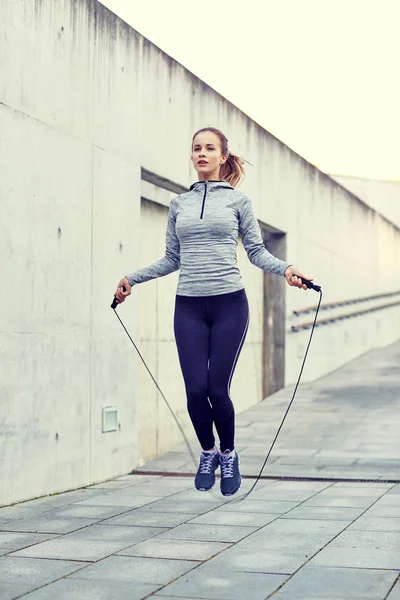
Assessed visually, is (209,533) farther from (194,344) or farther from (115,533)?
(194,344)

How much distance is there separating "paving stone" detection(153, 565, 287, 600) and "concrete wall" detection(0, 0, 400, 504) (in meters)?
2.99

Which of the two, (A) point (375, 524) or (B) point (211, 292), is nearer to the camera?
(B) point (211, 292)

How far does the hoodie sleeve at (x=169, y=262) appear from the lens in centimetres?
532

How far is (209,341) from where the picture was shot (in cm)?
512

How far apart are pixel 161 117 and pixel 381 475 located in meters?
4.09

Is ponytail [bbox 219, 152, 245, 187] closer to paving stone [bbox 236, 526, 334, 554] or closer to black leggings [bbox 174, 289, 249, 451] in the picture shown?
black leggings [bbox 174, 289, 249, 451]

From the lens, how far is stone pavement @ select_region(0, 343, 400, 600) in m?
4.32

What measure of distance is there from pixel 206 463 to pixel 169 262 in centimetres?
108

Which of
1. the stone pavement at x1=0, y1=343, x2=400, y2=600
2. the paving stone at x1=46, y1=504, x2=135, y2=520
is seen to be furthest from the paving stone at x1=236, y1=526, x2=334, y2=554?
the paving stone at x1=46, y1=504, x2=135, y2=520

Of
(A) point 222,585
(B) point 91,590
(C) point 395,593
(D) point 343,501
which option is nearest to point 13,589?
(B) point 91,590

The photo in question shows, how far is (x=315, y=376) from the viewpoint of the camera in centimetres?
1616

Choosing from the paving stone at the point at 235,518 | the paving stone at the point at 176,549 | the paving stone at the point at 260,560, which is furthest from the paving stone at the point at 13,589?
the paving stone at the point at 235,518

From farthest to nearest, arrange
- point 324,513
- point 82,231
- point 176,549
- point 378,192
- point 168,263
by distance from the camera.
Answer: point 378,192
point 82,231
point 324,513
point 168,263
point 176,549

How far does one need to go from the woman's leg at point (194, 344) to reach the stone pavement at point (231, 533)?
0.81 m
